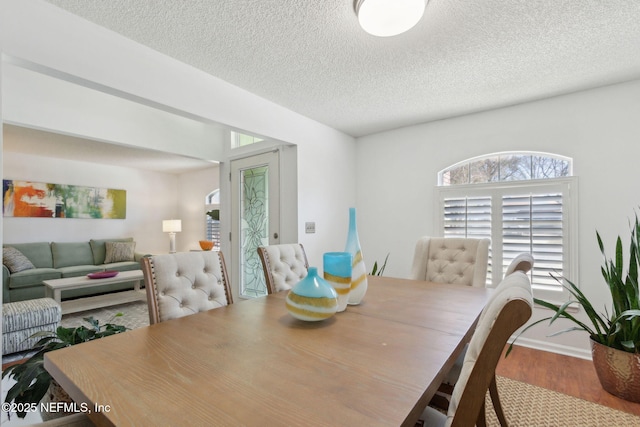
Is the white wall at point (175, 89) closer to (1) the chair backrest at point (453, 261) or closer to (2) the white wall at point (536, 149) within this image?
(2) the white wall at point (536, 149)

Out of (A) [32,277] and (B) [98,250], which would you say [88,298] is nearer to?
(A) [32,277]

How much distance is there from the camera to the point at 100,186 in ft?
18.1

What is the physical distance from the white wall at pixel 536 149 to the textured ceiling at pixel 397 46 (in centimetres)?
20

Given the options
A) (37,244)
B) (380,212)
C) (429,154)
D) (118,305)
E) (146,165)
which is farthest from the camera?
(146,165)

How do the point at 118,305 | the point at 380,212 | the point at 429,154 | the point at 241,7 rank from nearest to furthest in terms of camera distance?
1. the point at 241,7
2. the point at 429,154
3. the point at 380,212
4. the point at 118,305

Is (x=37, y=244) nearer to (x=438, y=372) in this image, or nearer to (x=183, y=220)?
(x=183, y=220)

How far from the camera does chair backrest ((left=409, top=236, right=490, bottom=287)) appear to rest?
2109 mm

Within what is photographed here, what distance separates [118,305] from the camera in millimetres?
4242

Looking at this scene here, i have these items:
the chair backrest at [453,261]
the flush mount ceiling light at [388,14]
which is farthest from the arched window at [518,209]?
the flush mount ceiling light at [388,14]

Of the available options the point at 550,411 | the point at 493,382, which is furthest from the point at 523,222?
the point at 493,382

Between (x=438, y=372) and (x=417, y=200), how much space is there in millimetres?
2811

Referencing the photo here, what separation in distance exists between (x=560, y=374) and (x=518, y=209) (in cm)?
140

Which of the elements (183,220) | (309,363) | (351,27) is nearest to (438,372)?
(309,363)

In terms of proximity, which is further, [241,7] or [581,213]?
[581,213]
